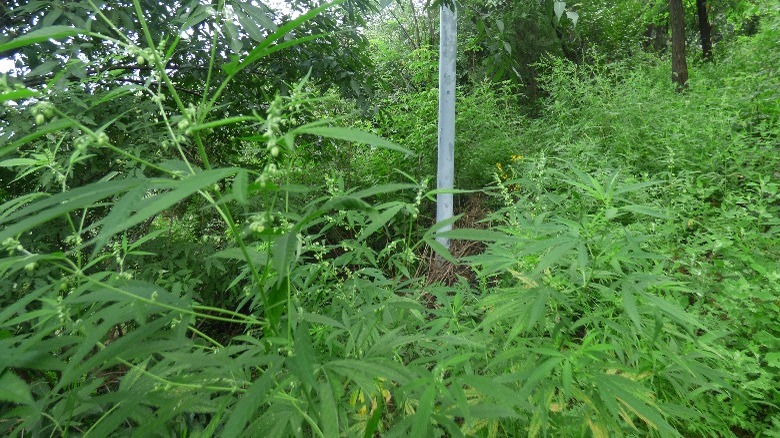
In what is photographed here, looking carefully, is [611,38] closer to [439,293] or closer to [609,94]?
[609,94]

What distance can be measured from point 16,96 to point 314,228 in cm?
369

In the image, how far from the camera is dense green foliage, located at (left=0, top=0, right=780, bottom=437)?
902 mm

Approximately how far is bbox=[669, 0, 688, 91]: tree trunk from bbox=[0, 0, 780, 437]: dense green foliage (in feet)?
5.54

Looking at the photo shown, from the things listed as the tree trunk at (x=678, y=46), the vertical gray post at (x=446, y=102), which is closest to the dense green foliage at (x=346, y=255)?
the vertical gray post at (x=446, y=102)

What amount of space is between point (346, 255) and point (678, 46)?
8477 millimetres

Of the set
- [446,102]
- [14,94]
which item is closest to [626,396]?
[14,94]

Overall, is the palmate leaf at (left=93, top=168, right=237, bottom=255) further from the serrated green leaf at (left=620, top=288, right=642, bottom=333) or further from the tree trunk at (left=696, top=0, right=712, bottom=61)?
the tree trunk at (left=696, top=0, right=712, bottom=61)

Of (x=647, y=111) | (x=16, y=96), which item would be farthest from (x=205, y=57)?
(x=647, y=111)

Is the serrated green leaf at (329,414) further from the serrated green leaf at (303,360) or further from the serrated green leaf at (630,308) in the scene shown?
the serrated green leaf at (630,308)

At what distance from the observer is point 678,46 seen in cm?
828

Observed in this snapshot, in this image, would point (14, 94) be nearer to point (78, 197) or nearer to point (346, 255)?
point (78, 197)

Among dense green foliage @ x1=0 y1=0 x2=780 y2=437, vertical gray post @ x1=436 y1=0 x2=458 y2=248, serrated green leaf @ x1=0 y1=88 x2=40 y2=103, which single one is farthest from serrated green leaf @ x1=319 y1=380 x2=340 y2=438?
vertical gray post @ x1=436 y1=0 x2=458 y2=248

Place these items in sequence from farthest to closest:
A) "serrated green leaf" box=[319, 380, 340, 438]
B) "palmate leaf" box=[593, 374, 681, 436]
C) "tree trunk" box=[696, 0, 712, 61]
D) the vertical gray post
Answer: "tree trunk" box=[696, 0, 712, 61], the vertical gray post, "palmate leaf" box=[593, 374, 681, 436], "serrated green leaf" box=[319, 380, 340, 438]

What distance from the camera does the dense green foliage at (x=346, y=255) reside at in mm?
902
